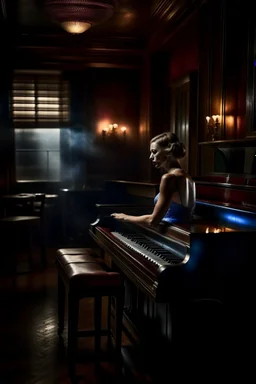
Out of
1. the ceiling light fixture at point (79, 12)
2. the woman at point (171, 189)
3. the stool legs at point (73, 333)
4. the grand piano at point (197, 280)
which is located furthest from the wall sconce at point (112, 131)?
the stool legs at point (73, 333)

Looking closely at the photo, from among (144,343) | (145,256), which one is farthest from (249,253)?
(144,343)

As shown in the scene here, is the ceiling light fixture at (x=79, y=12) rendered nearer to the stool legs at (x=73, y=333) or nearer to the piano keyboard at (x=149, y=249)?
the piano keyboard at (x=149, y=249)

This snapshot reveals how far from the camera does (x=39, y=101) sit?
8961 mm

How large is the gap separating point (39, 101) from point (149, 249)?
21.0 ft

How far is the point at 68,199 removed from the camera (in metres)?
8.42

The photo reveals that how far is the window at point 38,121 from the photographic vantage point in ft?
29.2

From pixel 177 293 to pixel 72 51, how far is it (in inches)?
278

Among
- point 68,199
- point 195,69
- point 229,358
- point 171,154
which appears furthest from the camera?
point 68,199

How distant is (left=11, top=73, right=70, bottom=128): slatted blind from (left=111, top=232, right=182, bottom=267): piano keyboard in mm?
5578

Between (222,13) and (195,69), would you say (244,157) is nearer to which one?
(222,13)

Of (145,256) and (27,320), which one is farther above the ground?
(145,256)

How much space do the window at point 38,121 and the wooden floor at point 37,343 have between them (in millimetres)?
3742

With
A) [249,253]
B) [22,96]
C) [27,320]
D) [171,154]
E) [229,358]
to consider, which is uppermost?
[22,96]

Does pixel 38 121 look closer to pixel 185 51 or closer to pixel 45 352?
pixel 185 51
